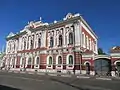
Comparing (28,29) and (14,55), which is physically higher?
(28,29)

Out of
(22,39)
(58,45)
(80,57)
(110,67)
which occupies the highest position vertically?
(22,39)

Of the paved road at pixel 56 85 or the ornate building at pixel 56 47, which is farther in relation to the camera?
the ornate building at pixel 56 47

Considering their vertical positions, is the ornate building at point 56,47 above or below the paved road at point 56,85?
above

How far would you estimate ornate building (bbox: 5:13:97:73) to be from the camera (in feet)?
102

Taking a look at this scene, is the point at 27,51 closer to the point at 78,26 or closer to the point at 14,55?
the point at 14,55

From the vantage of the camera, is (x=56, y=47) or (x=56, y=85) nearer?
(x=56, y=85)

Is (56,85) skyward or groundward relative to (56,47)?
groundward

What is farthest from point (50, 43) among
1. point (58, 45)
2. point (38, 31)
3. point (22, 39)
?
point (22, 39)

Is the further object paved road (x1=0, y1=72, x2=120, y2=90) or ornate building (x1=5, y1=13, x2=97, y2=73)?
ornate building (x1=5, y1=13, x2=97, y2=73)

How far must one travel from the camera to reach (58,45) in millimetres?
34969

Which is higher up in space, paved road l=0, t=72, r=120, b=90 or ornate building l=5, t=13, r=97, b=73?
ornate building l=5, t=13, r=97, b=73

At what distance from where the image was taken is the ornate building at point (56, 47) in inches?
1226

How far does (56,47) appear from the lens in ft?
115

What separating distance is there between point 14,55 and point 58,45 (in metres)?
19.9
